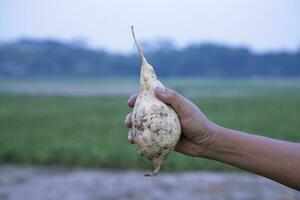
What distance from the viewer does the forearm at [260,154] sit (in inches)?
95.0

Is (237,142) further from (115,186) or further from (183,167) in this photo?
(183,167)

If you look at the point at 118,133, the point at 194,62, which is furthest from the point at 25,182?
the point at 194,62

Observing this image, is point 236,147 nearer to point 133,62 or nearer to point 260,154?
point 260,154

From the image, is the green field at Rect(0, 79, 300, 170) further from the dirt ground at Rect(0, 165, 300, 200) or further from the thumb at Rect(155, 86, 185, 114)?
the thumb at Rect(155, 86, 185, 114)

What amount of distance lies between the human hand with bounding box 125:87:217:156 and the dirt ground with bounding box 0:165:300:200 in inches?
183

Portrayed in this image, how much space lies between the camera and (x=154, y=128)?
2.37 m

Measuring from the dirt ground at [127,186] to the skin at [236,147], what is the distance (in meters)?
4.70

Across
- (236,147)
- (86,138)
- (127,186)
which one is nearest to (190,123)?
(236,147)

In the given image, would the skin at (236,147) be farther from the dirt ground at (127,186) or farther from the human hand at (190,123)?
the dirt ground at (127,186)

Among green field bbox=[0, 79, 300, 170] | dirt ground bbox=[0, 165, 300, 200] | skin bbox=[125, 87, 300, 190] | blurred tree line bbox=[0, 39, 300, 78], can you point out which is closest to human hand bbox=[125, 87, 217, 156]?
skin bbox=[125, 87, 300, 190]

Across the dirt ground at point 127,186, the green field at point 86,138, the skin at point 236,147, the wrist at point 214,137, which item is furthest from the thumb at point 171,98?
the green field at point 86,138

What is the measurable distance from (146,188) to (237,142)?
17.7ft

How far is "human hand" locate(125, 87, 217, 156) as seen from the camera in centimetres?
252

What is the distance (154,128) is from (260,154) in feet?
1.85
